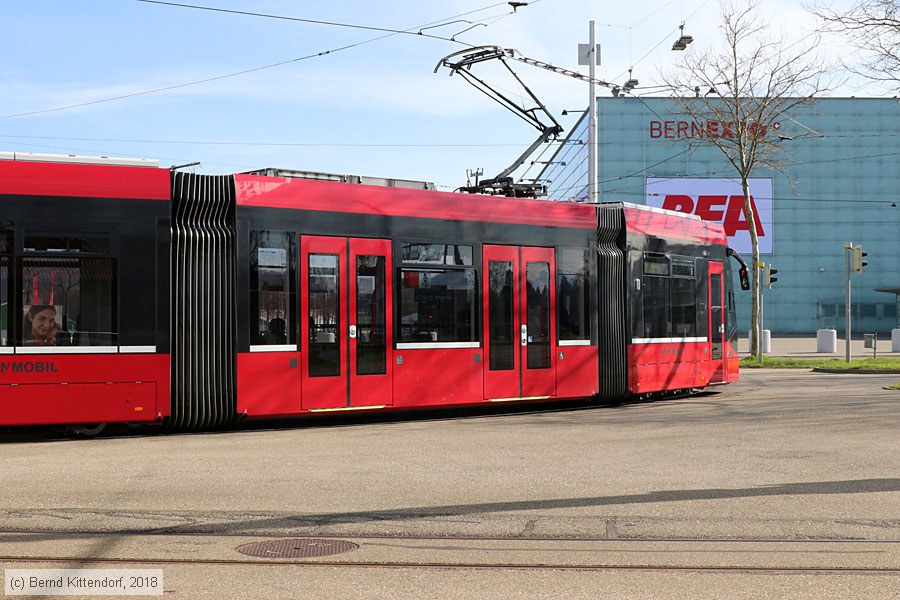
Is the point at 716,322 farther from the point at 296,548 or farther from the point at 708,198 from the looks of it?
the point at 708,198

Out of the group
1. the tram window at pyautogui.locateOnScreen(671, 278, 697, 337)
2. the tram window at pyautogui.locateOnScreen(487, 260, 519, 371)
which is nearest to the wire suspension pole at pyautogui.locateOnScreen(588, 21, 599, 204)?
the tram window at pyautogui.locateOnScreen(671, 278, 697, 337)

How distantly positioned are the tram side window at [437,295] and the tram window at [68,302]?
12.9ft

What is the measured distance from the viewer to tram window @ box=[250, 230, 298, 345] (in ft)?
43.2

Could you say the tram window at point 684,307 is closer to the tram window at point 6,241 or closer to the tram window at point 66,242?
the tram window at point 66,242

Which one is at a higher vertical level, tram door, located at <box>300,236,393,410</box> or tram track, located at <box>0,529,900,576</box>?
tram door, located at <box>300,236,393,410</box>

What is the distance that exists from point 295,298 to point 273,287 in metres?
0.32

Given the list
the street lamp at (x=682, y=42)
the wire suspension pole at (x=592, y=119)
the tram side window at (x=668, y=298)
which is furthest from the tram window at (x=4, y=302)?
the street lamp at (x=682, y=42)

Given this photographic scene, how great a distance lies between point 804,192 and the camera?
70562 millimetres

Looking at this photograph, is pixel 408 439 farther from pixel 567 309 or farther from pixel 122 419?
pixel 567 309

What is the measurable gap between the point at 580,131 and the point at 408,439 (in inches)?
2669

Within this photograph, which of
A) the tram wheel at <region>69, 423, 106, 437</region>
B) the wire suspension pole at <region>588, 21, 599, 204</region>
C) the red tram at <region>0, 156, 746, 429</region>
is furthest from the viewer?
the wire suspension pole at <region>588, 21, 599, 204</region>

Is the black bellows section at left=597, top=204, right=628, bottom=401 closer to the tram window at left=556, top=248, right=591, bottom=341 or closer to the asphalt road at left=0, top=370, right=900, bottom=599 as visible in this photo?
the tram window at left=556, top=248, right=591, bottom=341

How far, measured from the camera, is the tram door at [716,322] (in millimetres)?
19281

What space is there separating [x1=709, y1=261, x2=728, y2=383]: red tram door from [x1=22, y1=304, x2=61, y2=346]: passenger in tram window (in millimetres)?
11784
